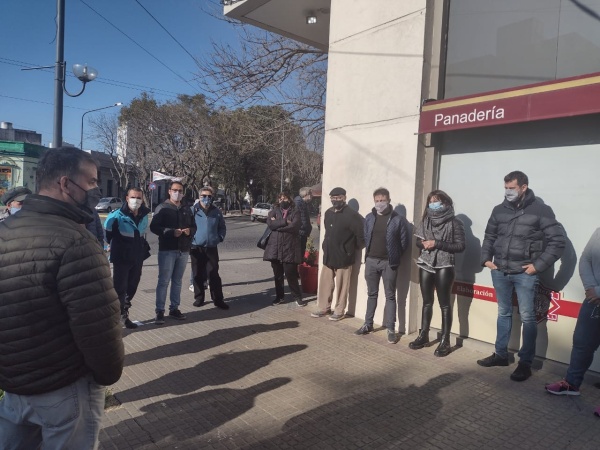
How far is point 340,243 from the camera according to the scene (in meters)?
6.16

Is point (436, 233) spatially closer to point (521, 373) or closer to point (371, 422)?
point (521, 373)

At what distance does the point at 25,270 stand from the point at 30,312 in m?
0.18

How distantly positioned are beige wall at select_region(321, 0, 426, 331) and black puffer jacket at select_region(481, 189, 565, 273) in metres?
1.30

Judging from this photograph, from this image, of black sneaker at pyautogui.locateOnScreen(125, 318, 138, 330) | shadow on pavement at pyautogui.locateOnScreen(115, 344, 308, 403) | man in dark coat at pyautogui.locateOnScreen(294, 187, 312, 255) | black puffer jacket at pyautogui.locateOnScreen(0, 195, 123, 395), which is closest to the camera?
black puffer jacket at pyautogui.locateOnScreen(0, 195, 123, 395)

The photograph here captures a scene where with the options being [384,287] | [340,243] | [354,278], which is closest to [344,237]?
[340,243]

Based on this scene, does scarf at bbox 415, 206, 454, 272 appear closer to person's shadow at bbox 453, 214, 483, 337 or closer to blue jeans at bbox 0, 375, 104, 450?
person's shadow at bbox 453, 214, 483, 337

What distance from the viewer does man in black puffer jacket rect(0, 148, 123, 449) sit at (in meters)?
1.83

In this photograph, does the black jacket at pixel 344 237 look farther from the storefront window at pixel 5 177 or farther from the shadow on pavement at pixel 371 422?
the storefront window at pixel 5 177

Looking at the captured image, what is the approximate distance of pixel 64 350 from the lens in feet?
6.24

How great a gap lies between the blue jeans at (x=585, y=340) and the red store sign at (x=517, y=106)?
5.91ft

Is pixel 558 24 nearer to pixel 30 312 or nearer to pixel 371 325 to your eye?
pixel 371 325

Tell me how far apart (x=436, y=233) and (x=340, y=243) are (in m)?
1.55

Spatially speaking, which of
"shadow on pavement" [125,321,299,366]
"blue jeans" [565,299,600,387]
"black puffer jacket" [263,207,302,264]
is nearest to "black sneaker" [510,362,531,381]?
"blue jeans" [565,299,600,387]

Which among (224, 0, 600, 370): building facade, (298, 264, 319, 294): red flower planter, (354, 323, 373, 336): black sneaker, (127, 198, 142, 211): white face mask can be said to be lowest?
(354, 323, 373, 336): black sneaker
